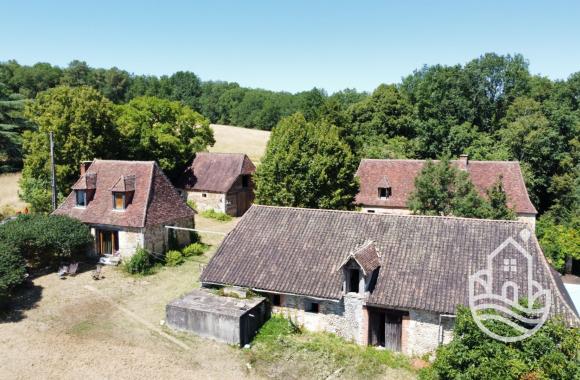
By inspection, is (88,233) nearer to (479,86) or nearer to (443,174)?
(443,174)

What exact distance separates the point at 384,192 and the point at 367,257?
70.4ft

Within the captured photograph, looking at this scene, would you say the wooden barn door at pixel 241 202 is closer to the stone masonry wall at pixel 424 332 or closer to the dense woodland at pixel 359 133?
the dense woodland at pixel 359 133

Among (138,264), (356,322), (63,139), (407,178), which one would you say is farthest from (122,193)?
(407,178)

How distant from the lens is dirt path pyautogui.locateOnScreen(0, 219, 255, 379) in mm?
18922

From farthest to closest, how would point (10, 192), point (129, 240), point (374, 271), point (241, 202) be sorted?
point (10, 192) < point (241, 202) < point (129, 240) < point (374, 271)

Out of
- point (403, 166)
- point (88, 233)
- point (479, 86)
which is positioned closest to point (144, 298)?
point (88, 233)

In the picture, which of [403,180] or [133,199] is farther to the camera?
[403,180]

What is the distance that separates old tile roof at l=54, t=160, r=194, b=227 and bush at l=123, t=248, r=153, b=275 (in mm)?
1838

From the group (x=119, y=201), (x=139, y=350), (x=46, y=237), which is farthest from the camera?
(x=119, y=201)

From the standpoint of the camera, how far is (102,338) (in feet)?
70.5

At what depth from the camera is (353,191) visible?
3675cm

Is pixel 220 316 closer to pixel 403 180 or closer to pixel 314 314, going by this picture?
pixel 314 314

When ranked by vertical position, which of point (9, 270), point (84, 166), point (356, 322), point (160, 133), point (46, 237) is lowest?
point (356, 322)

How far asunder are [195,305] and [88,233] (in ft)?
41.8
